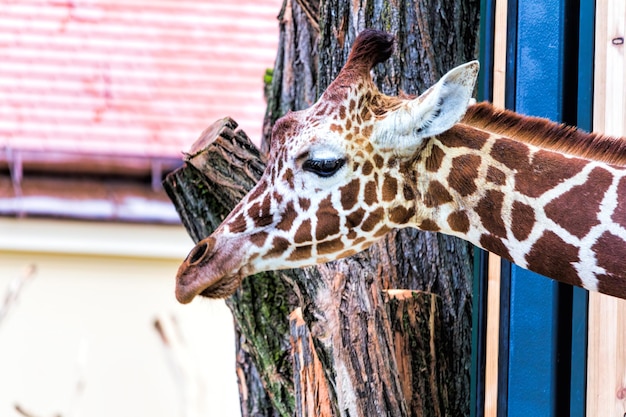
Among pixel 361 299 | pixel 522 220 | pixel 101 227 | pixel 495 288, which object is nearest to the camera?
pixel 522 220

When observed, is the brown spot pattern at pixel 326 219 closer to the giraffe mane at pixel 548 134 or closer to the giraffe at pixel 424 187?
the giraffe at pixel 424 187

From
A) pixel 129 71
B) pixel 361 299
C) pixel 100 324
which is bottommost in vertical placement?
pixel 100 324

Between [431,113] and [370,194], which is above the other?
[431,113]

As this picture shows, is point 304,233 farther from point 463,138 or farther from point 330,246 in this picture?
point 463,138

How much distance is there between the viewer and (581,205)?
2.81 metres

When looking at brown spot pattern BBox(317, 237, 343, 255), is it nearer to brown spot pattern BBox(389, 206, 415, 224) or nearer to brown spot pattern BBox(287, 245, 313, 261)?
brown spot pattern BBox(287, 245, 313, 261)

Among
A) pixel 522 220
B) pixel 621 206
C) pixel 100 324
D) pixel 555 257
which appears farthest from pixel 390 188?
pixel 100 324

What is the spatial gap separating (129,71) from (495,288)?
3805 mm

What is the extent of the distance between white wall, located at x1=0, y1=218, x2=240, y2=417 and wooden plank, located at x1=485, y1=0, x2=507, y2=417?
10.1ft

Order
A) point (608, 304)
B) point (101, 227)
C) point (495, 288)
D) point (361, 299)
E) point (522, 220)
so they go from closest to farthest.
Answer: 1. point (522, 220)
2. point (361, 299)
3. point (608, 304)
4. point (495, 288)
5. point (101, 227)

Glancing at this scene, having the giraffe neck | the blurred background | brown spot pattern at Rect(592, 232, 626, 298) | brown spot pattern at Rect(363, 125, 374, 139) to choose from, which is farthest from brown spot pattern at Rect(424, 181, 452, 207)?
the blurred background

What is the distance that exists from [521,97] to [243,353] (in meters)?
1.52

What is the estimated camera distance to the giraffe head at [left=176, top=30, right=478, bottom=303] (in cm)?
297

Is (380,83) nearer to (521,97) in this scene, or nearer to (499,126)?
(521,97)
